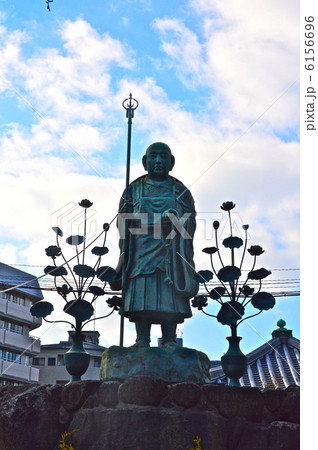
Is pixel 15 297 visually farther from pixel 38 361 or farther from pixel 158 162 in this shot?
pixel 158 162

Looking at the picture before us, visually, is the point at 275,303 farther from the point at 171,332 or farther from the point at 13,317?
the point at 13,317

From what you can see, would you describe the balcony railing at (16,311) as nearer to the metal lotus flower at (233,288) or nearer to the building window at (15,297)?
the building window at (15,297)

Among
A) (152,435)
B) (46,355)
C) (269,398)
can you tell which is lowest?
(152,435)

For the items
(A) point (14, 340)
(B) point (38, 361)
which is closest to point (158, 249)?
(A) point (14, 340)

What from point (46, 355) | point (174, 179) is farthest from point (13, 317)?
point (174, 179)

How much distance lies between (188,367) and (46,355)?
3609 centimetres

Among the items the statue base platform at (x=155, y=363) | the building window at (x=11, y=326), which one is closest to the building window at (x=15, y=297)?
the building window at (x=11, y=326)

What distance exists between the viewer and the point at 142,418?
19.6 ft

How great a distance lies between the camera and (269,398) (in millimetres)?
6594

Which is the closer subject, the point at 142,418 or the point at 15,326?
the point at 142,418

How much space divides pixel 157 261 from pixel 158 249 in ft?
0.57

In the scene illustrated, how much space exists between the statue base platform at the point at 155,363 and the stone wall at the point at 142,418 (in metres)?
0.93

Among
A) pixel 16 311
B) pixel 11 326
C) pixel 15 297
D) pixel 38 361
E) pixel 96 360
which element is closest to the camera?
pixel 16 311

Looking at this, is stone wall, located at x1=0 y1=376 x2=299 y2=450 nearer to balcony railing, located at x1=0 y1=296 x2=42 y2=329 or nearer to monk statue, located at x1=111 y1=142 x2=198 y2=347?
monk statue, located at x1=111 y1=142 x2=198 y2=347
